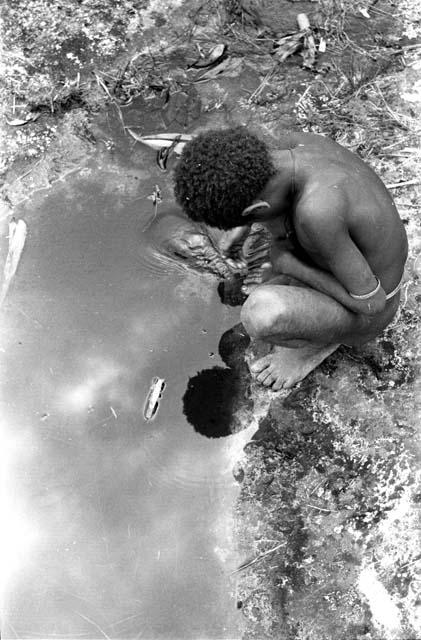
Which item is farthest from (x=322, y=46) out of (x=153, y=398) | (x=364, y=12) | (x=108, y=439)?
(x=108, y=439)

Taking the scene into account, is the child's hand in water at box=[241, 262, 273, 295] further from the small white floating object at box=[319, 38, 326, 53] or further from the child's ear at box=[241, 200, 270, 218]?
the small white floating object at box=[319, 38, 326, 53]

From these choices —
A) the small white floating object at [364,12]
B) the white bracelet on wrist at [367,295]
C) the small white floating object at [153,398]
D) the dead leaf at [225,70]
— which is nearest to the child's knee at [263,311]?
the white bracelet on wrist at [367,295]

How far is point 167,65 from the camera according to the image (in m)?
3.48

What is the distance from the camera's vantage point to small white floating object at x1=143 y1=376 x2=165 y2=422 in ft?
8.71

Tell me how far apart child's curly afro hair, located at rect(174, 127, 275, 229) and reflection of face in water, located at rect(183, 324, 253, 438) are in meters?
0.80

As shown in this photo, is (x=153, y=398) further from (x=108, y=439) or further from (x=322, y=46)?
(x=322, y=46)

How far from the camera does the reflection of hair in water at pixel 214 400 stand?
266 cm

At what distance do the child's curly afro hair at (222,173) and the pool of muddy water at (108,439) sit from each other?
32.1 inches

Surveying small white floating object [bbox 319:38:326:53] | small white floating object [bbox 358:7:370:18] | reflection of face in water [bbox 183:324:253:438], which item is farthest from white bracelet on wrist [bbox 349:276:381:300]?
small white floating object [bbox 358:7:370:18]

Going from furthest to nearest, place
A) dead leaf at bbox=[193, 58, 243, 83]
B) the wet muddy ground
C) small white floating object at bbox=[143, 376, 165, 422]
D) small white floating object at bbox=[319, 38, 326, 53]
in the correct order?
1. small white floating object at bbox=[319, 38, 326, 53]
2. dead leaf at bbox=[193, 58, 243, 83]
3. small white floating object at bbox=[143, 376, 165, 422]
4. the wet muddy ground

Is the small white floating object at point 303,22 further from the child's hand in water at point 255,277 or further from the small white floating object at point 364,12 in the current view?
the child's hand in water at point 255,277

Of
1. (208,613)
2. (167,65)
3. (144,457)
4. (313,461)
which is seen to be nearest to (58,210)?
(167,65)

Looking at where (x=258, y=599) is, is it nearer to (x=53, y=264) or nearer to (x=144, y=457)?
(x=144, y=457)

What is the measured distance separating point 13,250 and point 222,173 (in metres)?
1.33
